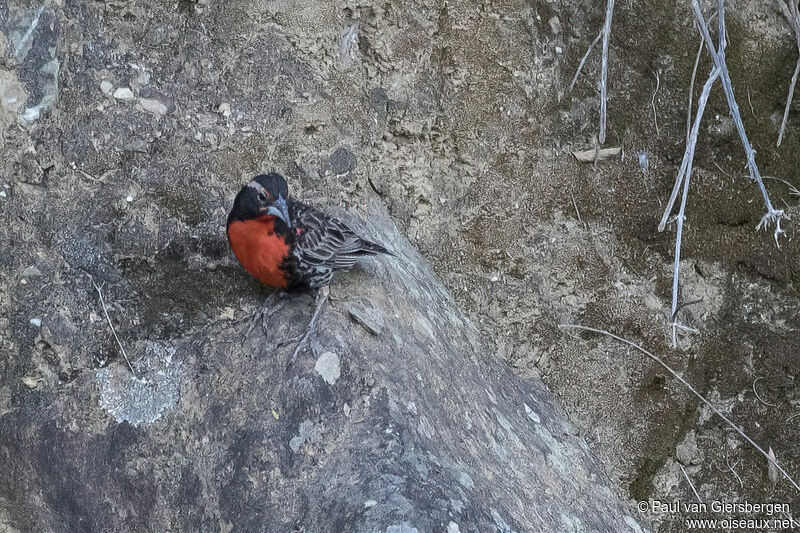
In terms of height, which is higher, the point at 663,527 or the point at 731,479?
the point at 731,479

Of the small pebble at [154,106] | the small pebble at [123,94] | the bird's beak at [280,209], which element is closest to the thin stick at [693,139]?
the bird's beak at [280,209]

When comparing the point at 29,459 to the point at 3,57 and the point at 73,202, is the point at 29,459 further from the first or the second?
the point at 3,57

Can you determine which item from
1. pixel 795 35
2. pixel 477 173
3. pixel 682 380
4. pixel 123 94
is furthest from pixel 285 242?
pixel 795 35

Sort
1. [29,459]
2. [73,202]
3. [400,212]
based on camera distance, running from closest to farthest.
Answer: [29,459] → [73,202] → [400,212]

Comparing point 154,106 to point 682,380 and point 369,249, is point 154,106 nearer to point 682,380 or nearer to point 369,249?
point 369,249

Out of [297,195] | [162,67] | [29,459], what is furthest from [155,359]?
[162,67]

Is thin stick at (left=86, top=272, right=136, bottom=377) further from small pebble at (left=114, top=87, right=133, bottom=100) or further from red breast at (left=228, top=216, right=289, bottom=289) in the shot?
small pebble at (left=114, top=87, right=133, bottom=100)
